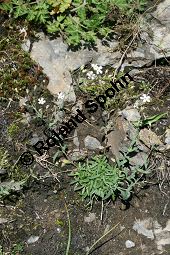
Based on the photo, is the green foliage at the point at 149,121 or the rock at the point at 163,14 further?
the rock at the point at 163,14

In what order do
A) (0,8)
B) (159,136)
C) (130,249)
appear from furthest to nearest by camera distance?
(0,8)
(159,136)
(130,249)

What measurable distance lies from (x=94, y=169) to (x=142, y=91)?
1116 mm

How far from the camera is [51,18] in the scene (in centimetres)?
624

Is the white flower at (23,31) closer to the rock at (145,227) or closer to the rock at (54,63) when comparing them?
the rock at (54,63)

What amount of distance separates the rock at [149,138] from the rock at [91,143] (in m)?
0.48

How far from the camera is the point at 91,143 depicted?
5.83m

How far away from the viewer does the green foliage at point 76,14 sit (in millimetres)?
6035

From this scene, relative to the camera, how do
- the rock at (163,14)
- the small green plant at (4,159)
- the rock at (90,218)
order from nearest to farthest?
the rock at (90,218) < the small green plant at (4,159) < the rock at (163,14)

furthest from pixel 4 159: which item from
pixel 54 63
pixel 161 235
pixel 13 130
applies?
pixel 161 235

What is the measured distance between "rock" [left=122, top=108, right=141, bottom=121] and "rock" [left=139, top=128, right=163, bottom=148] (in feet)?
0.53

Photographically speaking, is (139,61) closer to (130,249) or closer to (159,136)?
(159,136)

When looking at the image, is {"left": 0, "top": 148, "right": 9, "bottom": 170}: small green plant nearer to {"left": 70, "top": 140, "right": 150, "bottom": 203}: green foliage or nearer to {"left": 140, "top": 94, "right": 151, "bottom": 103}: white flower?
{"left": 70, "top": 140, "right": 150, "bottom": 203}: green foliage

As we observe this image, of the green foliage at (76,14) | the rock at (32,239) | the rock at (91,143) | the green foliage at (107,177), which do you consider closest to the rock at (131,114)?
the green foliage at (107,177)

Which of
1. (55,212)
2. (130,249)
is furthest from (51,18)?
(130,249)
